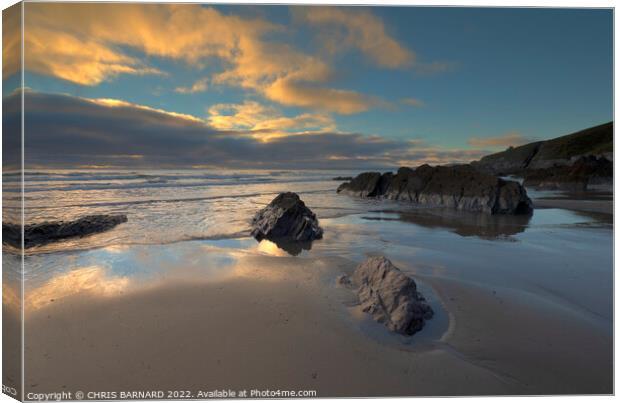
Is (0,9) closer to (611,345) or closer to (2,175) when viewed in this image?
(2,175)

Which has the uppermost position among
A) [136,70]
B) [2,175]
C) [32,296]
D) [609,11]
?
[609,11]

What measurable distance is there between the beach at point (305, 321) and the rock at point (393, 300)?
0.12 metres

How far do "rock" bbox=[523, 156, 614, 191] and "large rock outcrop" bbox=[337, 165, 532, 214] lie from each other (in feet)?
45.3

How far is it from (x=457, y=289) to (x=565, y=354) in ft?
5.29

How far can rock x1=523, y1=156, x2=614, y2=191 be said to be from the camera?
23797mm

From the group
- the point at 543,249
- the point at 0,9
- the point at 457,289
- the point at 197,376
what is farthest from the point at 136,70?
the point at 543,249

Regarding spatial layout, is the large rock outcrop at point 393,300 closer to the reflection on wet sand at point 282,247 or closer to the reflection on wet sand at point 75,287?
the reflection on wet sand at point 282,247

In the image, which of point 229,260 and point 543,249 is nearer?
point 229,260

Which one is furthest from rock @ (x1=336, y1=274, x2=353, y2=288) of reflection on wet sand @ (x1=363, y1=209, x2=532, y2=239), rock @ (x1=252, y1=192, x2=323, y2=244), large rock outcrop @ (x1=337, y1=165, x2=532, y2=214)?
large rock outcrop @ (x1=337, y1=165, x2=532, y2=214)

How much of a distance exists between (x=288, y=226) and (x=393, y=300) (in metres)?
5.01

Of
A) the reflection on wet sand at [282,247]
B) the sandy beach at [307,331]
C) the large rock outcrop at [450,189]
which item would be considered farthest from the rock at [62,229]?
the large rock outcrop at [450,189]

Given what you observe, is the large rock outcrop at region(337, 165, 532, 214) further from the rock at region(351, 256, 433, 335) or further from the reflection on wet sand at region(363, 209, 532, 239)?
the rock at region(351, 256, 433, 335)

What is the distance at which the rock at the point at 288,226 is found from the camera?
8.24 metres

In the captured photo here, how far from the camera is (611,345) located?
135 inches
